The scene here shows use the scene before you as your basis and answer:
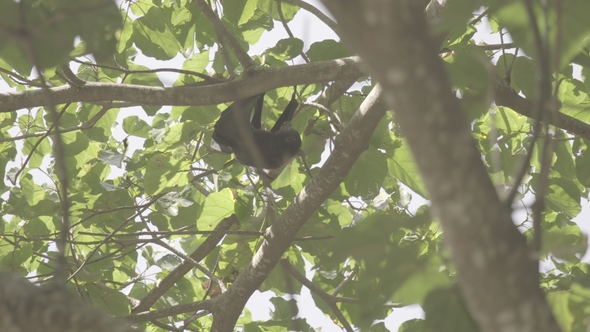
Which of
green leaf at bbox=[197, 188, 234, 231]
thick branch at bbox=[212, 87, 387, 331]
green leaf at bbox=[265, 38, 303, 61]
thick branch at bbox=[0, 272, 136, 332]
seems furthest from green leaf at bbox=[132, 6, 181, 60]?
thick branch at bbox=[0, 272, 136, 332]

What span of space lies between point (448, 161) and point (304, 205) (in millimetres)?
Answer: 2009

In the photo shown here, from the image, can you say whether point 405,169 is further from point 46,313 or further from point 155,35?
point 46,313

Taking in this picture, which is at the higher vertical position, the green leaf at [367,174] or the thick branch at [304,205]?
the green leaf at [367,174]

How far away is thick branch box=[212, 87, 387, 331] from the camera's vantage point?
7.95ft

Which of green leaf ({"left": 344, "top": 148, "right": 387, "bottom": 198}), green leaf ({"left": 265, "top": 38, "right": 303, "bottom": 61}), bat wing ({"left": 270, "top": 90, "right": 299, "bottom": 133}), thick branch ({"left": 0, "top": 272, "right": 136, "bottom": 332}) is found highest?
bat wing ({"left": 270, "top": 90, "right": 299, "bottom": 133})

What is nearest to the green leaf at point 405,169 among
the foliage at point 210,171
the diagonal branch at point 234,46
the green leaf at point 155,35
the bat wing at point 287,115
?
the foliage at point 210,171

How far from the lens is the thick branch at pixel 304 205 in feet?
7.95

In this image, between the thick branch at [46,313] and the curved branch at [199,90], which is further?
the curved branch at [199,90]

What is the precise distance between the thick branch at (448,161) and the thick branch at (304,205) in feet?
5.48

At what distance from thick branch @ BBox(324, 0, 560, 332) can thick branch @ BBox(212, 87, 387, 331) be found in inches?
65.8

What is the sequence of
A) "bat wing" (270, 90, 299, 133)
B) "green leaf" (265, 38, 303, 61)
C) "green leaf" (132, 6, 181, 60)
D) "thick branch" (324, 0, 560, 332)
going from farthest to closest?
"bat wing" (270, 90, 299, 133)
"green leaf" (132, 6, 181, 60)
"green leaf" (265, 38, 303, 61)
"thick branch" (324, 0, 560, 332)

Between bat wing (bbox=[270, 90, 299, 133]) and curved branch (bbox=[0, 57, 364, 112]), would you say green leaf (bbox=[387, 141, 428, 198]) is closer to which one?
bat wing (bbox=[270, 90, 299, 133])

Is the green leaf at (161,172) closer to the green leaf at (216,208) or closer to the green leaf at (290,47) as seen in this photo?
the green leaf at (216,208)

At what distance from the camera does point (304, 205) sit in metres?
2.62
